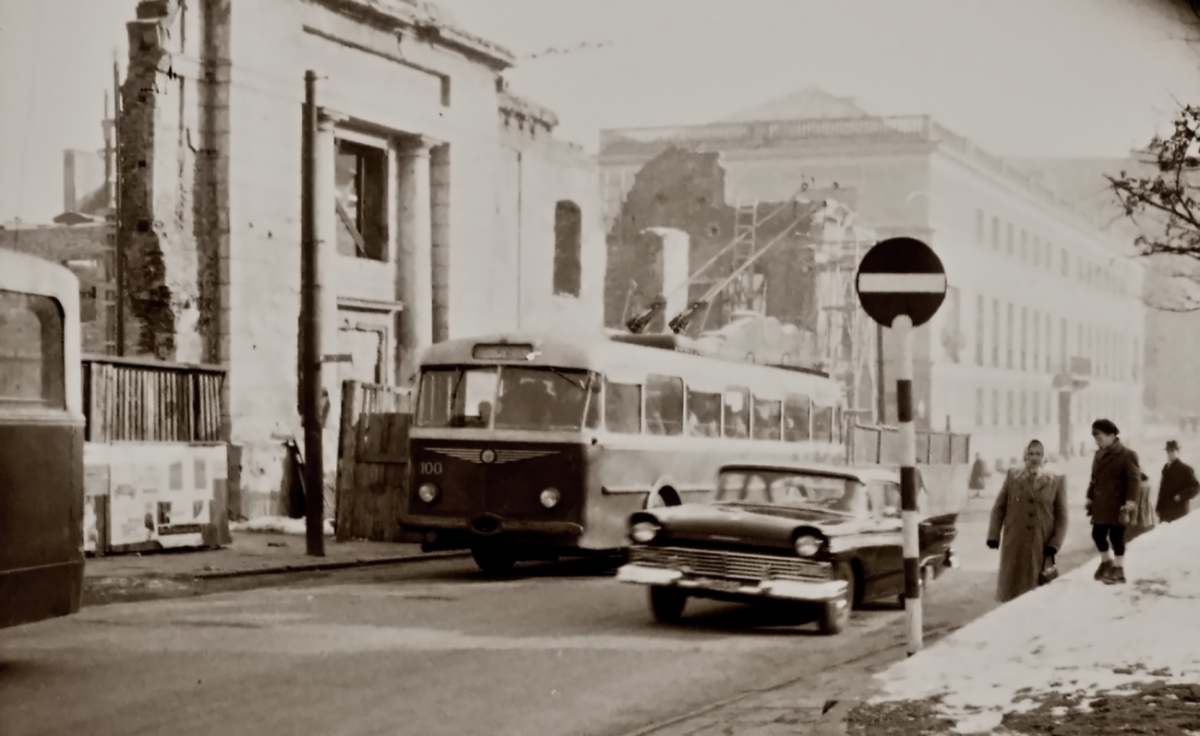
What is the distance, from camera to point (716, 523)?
1229 cm

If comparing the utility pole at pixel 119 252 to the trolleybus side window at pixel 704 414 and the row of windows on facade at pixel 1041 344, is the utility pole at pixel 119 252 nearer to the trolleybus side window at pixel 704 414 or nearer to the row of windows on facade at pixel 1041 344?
the trolleybus side window at pixel 704 414

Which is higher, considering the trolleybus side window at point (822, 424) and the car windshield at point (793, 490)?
the trolleybus side window at point (822, 424)

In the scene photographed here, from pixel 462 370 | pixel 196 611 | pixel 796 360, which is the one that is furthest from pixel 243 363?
pixel 796 360

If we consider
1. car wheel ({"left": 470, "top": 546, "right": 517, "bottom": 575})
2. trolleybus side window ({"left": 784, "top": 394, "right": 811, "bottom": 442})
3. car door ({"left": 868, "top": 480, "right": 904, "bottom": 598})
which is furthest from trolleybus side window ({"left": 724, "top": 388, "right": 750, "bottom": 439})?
car door ({"left": 868, "top": 480, "right": 904, "bottom": 598})

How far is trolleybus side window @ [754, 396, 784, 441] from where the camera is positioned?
20.3m

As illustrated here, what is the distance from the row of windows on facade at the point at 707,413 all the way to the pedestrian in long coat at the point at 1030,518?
17.2 feet

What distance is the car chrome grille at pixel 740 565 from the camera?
12023 millimetres

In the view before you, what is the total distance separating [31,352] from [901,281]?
17.4ft

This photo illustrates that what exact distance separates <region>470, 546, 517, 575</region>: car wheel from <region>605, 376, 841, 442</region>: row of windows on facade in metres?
1.84

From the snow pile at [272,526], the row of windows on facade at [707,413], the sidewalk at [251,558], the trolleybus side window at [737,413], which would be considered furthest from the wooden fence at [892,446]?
the sidewalk at [251,558]

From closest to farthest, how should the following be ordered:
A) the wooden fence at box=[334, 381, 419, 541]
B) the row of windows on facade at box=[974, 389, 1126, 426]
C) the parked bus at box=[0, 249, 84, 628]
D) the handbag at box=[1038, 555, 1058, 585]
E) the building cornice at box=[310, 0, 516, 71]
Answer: the parked bus at box=[0, 249, 84, 628] → the handbag at box=[1038, 555, 1058, 585] → the wooden fence at box=[334, 381, 419, 541] → the building cornice at box=[310, 0, 516, 71] → the row of windows on facade at box=[974, 389, 1126, 426]

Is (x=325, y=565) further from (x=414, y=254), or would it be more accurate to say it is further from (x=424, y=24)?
(x=424, y=24)

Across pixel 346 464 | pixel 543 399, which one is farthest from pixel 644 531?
pixel 346 464

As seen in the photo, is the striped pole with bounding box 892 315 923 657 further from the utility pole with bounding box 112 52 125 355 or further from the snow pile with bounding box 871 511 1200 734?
the utility pole with bounding box 112 52 125 355
